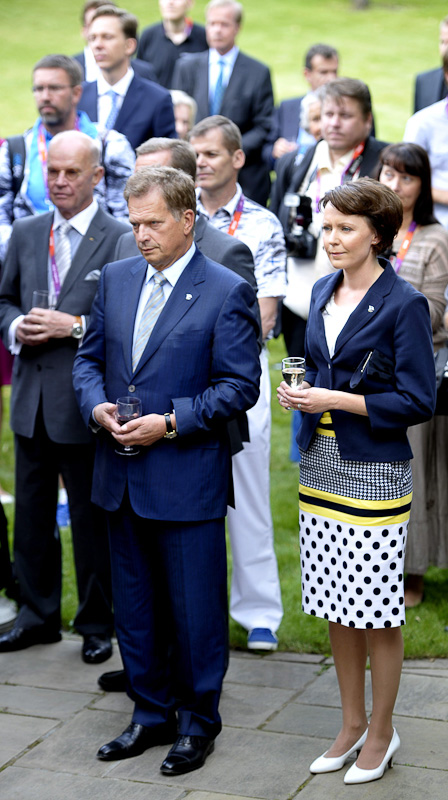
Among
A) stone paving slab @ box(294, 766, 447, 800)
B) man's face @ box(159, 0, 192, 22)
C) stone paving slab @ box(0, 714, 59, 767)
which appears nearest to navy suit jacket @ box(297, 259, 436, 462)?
stone paving slab @ box(294, 766, 447, 800)

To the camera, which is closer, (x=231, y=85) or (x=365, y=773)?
(x=365, y=773)

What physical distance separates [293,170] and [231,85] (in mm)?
2476

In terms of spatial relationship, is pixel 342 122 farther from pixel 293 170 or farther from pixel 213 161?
pixel 293 170

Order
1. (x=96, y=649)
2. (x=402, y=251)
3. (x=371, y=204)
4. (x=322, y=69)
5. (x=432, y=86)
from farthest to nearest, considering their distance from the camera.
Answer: (x=322, y=69)
(x=432, y=86)
(x=402, y=251)
(x=96, y=649)
(x=371, y=204)

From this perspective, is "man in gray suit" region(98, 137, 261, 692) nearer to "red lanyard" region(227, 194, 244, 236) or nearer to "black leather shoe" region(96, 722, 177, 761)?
"red lanyard" region(227, 194, 244, 236)

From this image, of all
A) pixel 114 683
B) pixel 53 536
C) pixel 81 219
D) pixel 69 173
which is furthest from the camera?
pixel 53 536

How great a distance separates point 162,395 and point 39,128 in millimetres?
2637

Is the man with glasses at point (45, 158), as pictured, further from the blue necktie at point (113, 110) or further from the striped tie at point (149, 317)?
the striped tie at point (149, 317)

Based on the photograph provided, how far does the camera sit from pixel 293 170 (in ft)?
24.6

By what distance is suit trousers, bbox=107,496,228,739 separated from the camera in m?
4.35

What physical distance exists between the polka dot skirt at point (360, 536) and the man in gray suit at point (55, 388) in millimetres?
1587

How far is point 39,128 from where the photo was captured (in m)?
6.22

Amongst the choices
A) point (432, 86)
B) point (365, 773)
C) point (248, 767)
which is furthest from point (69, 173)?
point (432, 86)

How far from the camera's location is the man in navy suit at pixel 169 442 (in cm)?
421
